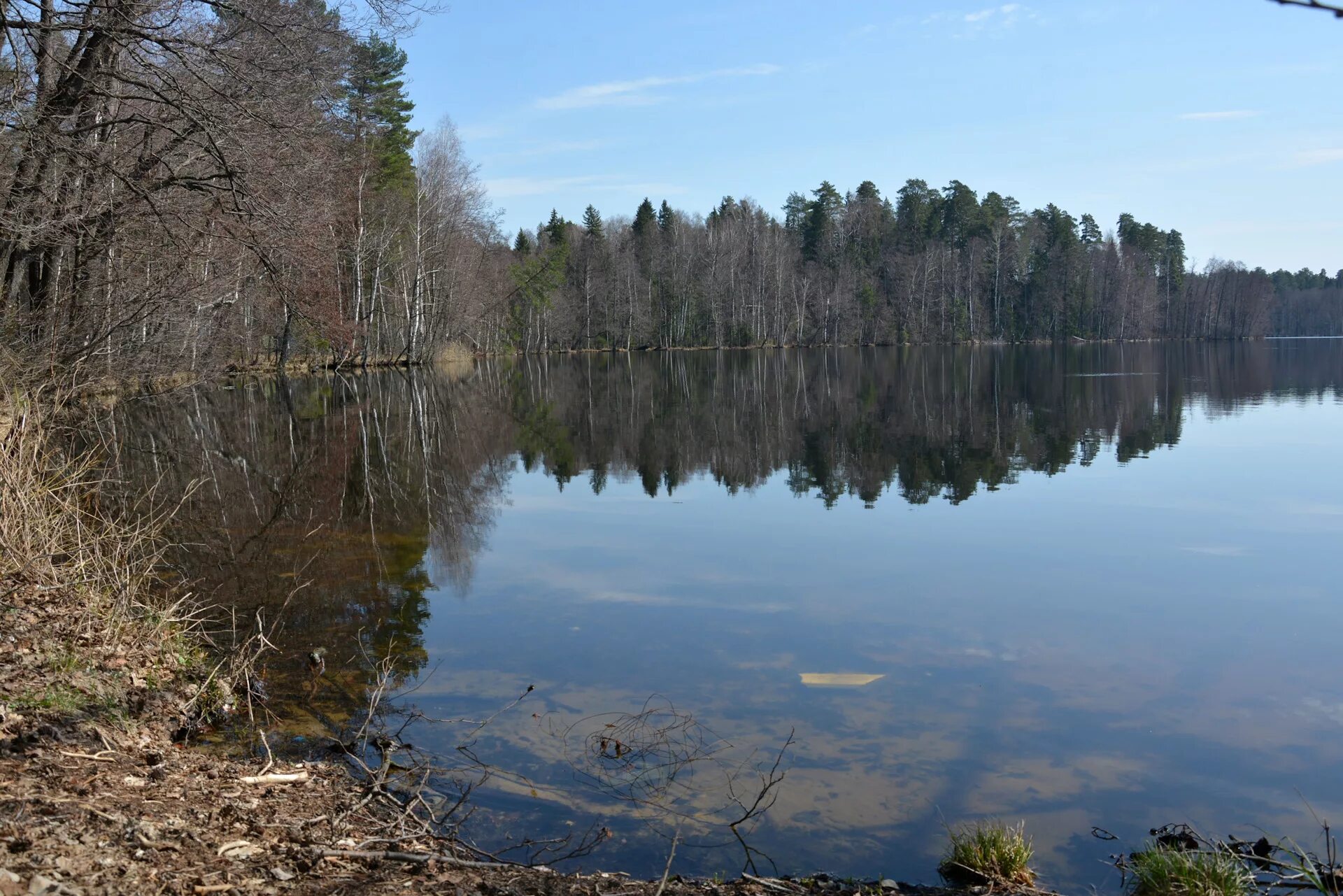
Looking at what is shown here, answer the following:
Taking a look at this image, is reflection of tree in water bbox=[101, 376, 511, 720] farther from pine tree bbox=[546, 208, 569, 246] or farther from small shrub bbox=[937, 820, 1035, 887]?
pine tree bbox=[546, 208, 569, 246]

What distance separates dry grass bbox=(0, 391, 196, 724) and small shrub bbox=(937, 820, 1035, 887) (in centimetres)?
437

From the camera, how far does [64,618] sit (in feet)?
21.1

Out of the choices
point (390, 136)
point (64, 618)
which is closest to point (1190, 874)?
point (64, 618)

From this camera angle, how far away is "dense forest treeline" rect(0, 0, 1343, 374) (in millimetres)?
11039

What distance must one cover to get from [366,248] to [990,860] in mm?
39981

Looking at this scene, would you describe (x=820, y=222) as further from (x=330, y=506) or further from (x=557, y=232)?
(x=330, y=506)

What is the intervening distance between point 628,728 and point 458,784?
119 cm

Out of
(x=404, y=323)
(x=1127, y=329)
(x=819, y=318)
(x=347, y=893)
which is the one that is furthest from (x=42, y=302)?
(x=1127, y=329)

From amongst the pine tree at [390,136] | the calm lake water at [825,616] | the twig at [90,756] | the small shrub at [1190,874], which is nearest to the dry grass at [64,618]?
the twig at [90,756]

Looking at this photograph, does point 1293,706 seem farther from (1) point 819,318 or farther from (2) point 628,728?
(1) point 819,318

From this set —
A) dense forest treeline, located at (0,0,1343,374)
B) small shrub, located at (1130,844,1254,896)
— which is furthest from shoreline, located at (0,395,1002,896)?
dense forest treeline, located at (0,0,1343,374)

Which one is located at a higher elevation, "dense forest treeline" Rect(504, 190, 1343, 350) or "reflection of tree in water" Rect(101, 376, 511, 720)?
"dense forest treeline" Rect(504, 190, 1343, 350)

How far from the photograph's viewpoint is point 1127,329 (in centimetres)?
9588

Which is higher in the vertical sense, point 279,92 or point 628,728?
point 279,92
